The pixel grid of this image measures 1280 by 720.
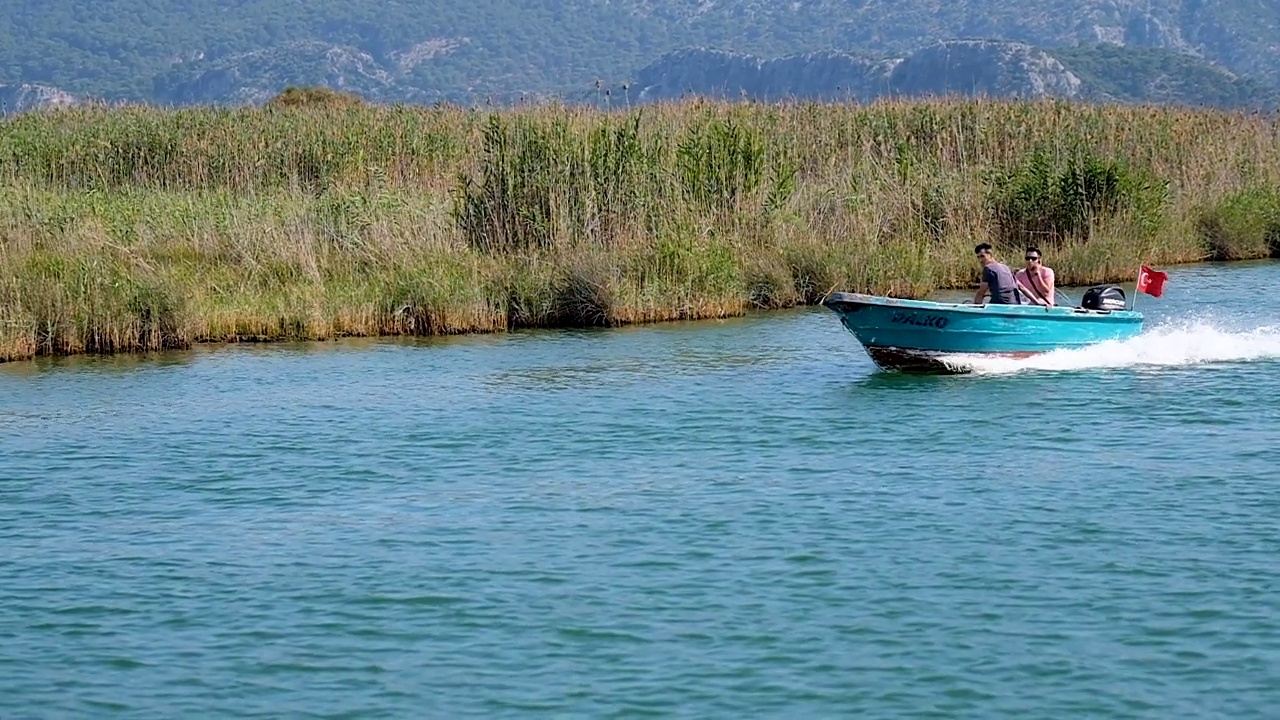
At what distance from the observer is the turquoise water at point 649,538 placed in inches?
393

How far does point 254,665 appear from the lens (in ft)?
34.1

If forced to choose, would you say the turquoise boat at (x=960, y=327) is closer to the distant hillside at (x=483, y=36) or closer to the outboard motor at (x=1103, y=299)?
the outboard motor at (x=1103, y=299)

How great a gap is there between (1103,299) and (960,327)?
1983 mm

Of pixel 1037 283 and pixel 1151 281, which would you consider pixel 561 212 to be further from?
pixel 1151 281

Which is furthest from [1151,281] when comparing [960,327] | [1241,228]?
[1241,228]

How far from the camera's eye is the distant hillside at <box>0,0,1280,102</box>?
142375 millimetres

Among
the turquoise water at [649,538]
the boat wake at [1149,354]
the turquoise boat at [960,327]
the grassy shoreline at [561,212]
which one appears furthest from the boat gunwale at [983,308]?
the grassy shoreline at [561,212]

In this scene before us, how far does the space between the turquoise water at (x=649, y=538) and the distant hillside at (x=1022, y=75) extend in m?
67.2

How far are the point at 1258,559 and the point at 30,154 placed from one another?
2480 cm

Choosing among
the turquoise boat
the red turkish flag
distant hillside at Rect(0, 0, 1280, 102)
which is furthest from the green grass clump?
distant hillside at Rect(0, 0, 1280, 102)

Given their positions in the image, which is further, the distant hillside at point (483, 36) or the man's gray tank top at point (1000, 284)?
the distant hillside at point (483, 36)

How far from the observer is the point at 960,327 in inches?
756

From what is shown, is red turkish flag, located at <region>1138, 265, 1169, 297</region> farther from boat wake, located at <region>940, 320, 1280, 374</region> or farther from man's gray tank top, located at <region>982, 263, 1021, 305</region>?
man's gray tank top, located at <region>982, 263, 1021, 305</region>

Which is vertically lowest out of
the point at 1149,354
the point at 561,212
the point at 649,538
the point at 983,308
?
the point at 649,538
